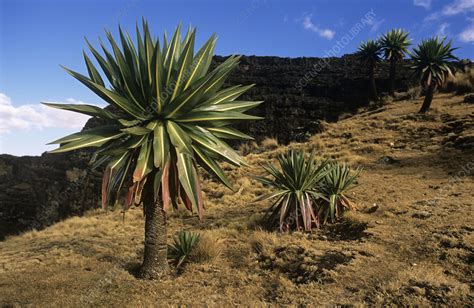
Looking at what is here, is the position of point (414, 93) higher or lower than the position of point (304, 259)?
higher

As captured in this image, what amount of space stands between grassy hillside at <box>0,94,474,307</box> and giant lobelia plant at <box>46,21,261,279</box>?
52.2 inches

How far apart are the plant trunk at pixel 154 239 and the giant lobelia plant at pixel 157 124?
0.06ft

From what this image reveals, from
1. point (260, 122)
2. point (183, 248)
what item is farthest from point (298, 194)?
point (260, 122)

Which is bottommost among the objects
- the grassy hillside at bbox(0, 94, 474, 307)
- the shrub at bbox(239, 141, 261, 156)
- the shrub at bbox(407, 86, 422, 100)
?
the grassy hillside at bbox(0, 94, 474, 307)

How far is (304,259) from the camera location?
7238 millimetres

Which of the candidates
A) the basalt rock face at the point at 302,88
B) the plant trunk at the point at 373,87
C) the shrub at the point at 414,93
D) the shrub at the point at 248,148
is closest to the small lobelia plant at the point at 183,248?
the shrub at the point at 248,148

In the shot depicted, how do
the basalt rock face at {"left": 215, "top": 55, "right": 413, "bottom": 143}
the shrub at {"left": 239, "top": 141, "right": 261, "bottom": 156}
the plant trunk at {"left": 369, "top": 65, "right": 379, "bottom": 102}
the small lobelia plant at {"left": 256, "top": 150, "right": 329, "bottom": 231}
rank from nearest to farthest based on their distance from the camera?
the small lobelia plant at {"left": 256, "top": 150, "right": 329, "bottom": 231}, the shrub at {"left": 239, "top": 141, "right": 261, "bottom": 156}, the plant trunk at {"left": 369, "top": 65, "right": 379, "bottom": 102}, the basalt rock face at {"left": 215, "top": 55, "right": 413, "bottom": 143}

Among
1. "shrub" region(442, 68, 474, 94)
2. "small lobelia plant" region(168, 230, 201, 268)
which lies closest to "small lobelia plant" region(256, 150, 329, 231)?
"small lobelia plant" region(168, 230, 201, 268)

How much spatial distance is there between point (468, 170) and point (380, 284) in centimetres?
960

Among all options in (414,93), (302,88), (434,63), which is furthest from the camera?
(302,88)

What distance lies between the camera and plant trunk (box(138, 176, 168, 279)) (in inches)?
269

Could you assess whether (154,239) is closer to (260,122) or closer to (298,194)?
(298,194)

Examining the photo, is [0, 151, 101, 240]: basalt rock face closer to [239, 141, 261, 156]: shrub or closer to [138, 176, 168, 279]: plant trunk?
[239, 141, 261, 156]: shrub

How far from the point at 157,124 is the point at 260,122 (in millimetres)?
28625
